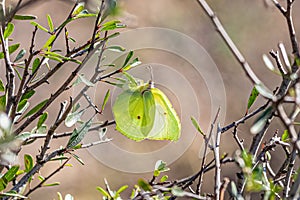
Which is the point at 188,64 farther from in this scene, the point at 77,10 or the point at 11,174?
the point at 11,174

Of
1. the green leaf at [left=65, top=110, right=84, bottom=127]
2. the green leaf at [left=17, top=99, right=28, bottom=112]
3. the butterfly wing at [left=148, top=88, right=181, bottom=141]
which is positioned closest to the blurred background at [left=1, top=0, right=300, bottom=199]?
the butterfly wing at [left=148, top=88, right=181, bottom=141]

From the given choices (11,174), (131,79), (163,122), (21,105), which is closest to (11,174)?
(11,174)

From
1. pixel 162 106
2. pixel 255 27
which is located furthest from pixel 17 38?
pixel 162 106

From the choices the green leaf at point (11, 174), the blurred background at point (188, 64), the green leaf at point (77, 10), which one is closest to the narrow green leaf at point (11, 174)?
the green leaf at point (11, 174)

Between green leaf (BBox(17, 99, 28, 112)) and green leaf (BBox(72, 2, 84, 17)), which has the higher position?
green leaf (BBox(72, 2, 84, 17))

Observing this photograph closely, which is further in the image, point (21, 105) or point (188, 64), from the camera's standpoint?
point (188, 64)

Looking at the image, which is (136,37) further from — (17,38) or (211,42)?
(17,38)

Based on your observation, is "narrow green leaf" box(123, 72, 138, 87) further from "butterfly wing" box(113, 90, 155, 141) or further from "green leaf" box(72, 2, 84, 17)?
"green leaf" box(72, 2, 84, 17)
